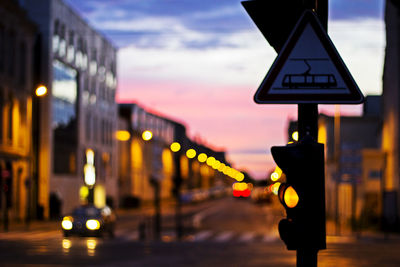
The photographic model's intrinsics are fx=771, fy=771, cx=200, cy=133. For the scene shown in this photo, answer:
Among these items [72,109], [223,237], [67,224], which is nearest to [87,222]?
[67,224]

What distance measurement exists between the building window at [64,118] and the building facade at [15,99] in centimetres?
639

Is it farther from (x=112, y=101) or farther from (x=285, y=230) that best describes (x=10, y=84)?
(x=285, y=230)

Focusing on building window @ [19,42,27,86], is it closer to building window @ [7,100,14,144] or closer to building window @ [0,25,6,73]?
building window @ [7,100,14,144]

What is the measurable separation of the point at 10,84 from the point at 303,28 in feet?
154

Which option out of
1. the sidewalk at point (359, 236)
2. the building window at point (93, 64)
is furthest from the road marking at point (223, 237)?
the building window at point (93, 64)

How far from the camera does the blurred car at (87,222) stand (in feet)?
108

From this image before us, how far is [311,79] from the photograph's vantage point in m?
5.39

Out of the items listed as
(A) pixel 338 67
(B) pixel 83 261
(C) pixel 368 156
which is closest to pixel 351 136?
(C) pixel 368 156

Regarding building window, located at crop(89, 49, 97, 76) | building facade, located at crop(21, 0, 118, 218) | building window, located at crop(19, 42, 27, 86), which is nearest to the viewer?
building window, located at crop(19, 42, 27, 86)

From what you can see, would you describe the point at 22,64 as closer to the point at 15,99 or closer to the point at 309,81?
the point at 15,99

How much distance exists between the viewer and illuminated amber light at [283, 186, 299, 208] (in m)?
5.29

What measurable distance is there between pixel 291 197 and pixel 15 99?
48.2 metres

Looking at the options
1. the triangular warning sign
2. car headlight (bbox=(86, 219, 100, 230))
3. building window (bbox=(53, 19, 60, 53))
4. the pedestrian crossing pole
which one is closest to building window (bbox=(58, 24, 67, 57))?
building window (bbox=(53, 19, 60, 53))

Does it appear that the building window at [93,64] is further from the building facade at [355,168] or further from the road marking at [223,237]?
the road marking at [223,237]
